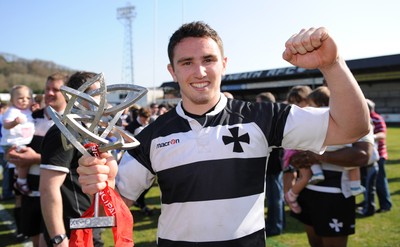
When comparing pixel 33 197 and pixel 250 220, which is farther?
pixel 33 197

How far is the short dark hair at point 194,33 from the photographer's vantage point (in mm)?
1955

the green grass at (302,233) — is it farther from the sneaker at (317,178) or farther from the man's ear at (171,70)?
the man's ear at (171,70)

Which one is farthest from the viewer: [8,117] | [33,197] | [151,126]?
[8,117]

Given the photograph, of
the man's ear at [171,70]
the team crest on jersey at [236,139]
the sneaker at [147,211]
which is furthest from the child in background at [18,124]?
the team crest on jersey at [236,139]

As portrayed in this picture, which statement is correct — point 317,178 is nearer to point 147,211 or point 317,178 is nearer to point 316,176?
point 316,176

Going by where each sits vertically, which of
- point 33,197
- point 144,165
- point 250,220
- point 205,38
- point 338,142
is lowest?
point 33,197

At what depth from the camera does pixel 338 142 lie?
1.74 metres

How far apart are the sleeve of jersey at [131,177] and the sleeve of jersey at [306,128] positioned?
80cm

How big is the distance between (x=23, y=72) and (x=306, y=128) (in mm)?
75612

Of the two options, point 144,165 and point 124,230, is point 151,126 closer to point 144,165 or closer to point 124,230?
point 144,165

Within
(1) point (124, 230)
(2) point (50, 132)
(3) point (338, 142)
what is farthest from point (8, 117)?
(3) point (338, 142)

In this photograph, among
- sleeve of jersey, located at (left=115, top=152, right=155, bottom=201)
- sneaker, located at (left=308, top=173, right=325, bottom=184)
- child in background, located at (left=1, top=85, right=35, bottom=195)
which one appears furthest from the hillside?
sleeve of jersey, located at (left=115, top=152, right=155, bottom=201)

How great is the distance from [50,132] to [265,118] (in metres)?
1.57

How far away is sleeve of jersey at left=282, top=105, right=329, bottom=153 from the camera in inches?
68.4
